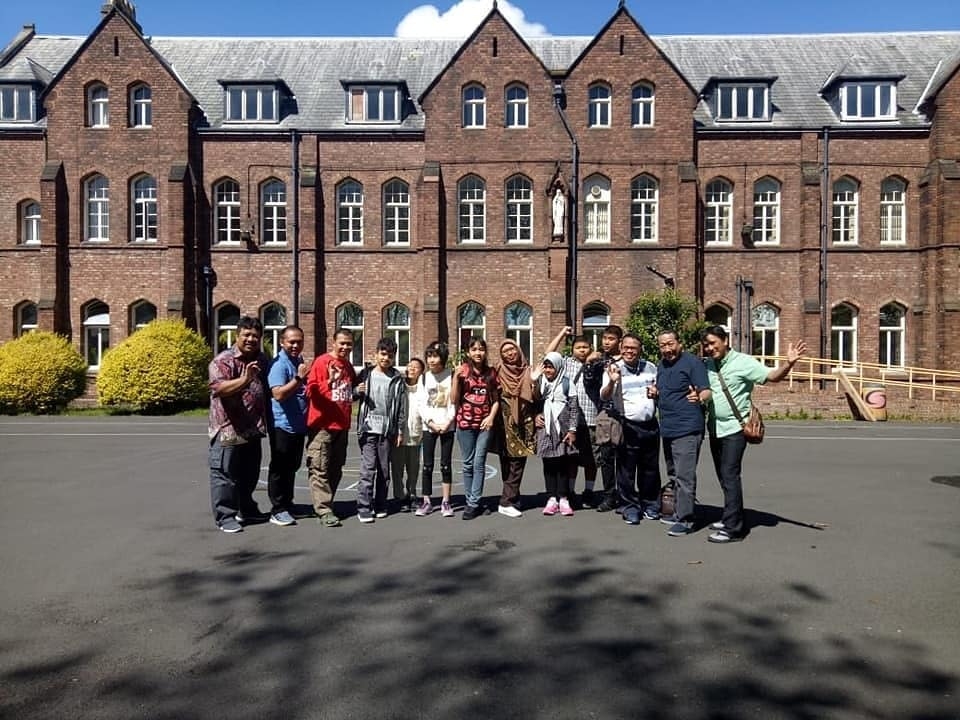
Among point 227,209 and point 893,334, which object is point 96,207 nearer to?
point 227,209

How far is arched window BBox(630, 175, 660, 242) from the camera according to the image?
2680 centimetres

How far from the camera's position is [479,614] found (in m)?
5.11

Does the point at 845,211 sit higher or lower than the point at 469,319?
higher

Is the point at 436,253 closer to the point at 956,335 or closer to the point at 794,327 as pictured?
the point at 794,327

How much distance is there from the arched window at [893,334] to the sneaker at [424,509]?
23.7m

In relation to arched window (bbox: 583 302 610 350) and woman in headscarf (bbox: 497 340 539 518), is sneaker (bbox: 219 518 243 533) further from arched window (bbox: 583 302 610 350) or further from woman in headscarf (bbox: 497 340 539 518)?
arched window (bbox: 583 302 610 350)

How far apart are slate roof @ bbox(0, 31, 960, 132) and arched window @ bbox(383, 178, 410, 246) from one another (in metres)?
2.06

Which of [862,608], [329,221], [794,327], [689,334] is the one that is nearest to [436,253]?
[329,221]

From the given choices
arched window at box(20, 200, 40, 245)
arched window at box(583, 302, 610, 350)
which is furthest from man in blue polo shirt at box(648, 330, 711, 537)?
arched window at box(20, 200, 40, 245)

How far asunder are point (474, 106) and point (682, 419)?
21.9m

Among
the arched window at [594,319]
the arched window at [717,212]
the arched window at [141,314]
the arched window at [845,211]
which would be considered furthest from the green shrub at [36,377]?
the arched window at [845,211]

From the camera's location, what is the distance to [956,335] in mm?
25453

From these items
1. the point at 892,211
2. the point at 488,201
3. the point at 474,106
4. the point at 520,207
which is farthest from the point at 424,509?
the point at 892,211

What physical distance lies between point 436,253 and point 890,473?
17.8m
